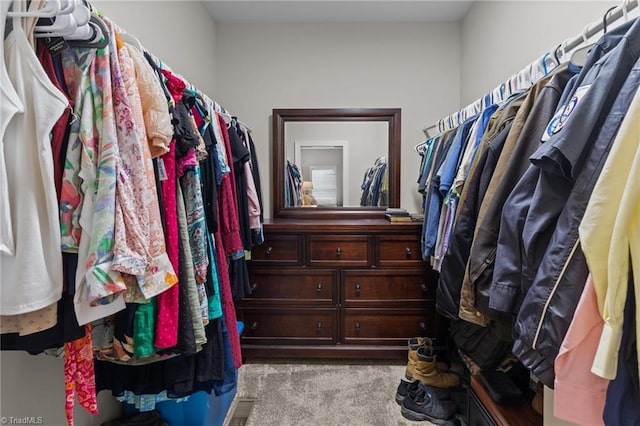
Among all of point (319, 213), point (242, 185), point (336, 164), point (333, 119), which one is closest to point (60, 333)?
point (242, 185)

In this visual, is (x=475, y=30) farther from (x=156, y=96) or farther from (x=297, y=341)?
(x=297, y=341)

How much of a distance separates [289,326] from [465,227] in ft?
4.73

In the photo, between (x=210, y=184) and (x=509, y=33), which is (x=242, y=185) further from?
(x=509, y=33)

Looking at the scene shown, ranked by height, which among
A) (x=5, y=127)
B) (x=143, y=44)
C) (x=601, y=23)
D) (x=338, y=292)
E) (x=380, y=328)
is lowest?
(x=380, y=328)

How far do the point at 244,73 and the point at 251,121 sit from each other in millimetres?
395

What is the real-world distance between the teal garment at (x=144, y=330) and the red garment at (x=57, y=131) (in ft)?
1.20

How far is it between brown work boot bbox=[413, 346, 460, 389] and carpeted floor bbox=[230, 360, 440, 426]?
7.2 inches

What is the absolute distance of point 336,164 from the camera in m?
2.51

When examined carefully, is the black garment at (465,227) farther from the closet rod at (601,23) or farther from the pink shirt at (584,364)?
the pink shirt at (584,364)

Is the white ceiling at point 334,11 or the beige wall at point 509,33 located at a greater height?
the white ceiling at point 334,11

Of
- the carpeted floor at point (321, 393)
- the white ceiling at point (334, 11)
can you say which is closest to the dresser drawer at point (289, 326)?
the carpeted floor at point (321, 393)

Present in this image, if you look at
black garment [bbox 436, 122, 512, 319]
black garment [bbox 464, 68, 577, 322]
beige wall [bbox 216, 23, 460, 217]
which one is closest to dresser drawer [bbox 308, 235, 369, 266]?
black garment [bbox 436, 122, 512, 319]

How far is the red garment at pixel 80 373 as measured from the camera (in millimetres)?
728

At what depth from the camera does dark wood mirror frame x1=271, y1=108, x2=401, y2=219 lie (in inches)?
97.4
